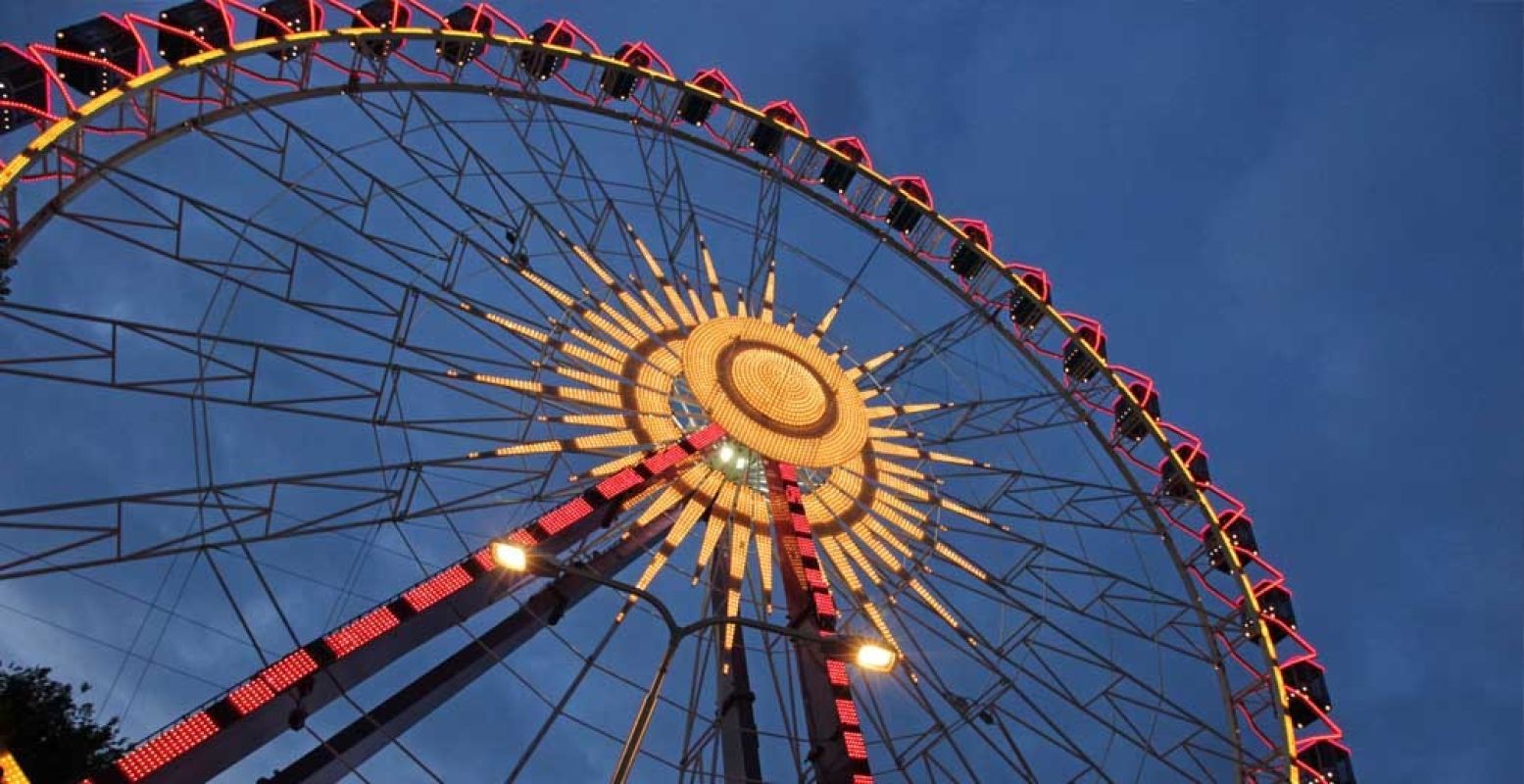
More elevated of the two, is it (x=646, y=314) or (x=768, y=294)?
(x=768, y=294)

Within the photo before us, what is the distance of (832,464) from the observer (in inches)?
791

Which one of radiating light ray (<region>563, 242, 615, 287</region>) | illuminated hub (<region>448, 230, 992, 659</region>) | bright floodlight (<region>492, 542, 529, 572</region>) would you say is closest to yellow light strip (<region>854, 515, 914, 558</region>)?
illuminated hub (<region>448, 230, 992, 659</region>)

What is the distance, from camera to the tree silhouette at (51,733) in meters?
20.0

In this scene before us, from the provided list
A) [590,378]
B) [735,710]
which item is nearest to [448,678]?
[735,710]

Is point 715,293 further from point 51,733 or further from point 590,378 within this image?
point 51,733

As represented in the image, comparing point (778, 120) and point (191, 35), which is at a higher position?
point (778, 120)

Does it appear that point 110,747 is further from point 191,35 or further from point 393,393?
point 191,35

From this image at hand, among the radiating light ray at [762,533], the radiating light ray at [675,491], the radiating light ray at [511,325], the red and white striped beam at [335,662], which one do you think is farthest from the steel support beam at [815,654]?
the radiating light ray at [511,325]

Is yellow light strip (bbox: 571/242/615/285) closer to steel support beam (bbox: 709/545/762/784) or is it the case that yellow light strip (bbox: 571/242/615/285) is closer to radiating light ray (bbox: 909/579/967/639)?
steel support beam (bbox: 709/545/762/784)

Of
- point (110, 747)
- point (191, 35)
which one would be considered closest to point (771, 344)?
point (191, 35)

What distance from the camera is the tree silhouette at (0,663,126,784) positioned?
20000 mm

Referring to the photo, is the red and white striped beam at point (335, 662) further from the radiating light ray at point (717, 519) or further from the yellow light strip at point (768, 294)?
the yellow light strip at point (768, 294)

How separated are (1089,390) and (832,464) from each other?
968 centimetres

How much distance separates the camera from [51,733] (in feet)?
68.4
